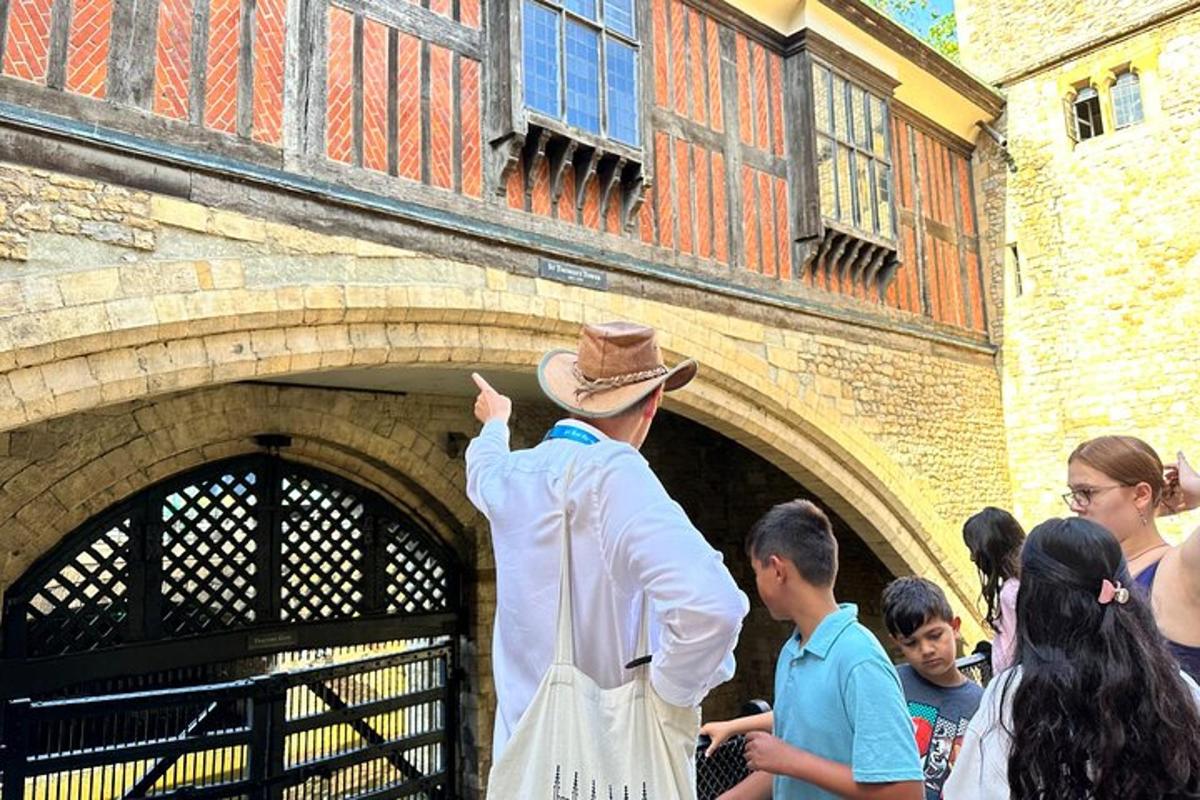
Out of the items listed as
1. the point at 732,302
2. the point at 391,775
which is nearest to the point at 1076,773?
the point at 732,302

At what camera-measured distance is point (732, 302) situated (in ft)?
19.6

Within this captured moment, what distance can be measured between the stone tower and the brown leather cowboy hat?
814cm

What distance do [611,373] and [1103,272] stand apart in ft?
28.1

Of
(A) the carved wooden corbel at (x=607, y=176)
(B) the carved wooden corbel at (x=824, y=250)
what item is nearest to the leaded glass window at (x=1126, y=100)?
(B) the carved wooden corbel at (x=824, y=250)

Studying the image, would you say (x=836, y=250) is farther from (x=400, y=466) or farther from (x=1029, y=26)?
(x=1029, y=26)

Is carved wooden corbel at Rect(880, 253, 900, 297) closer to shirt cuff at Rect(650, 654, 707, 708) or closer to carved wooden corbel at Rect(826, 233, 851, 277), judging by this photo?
carved wooden corbel at Rect(826, 233, 851, 277)

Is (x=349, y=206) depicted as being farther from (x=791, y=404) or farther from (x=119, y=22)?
(x=791, y=404)

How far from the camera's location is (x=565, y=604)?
1.31 meters

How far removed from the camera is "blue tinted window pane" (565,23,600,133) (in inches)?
196

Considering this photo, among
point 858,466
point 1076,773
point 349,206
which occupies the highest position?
point 349,206

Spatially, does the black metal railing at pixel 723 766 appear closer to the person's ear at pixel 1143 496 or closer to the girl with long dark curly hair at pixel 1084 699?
the girl with long dark curly hair at pixel 1084 699

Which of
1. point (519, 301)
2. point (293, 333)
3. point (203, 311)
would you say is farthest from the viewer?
point (519, 301)

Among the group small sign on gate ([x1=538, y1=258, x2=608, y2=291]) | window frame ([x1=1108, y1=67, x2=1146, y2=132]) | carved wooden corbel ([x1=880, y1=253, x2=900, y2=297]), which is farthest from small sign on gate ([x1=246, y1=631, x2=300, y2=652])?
window frame ([x1=1108, y1=67, x2=1146, y2=132])

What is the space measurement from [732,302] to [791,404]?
90 centimetres
